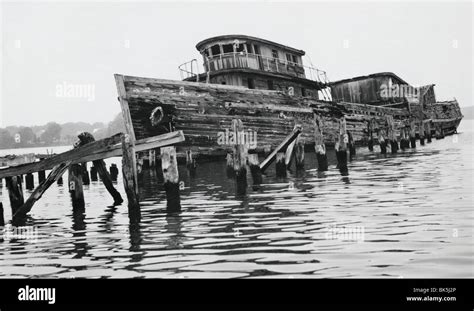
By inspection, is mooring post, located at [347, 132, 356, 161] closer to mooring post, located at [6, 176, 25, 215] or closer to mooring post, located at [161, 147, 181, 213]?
mooring post, located at [161, 147, 181, 213]

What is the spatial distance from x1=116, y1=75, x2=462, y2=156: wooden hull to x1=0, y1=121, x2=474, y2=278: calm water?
183 inches

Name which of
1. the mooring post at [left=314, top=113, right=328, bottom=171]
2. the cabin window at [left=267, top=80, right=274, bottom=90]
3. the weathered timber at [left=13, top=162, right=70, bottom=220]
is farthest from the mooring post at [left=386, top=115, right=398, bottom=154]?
the weathered timber at [left=13, top=162, right=70, bottom=220]

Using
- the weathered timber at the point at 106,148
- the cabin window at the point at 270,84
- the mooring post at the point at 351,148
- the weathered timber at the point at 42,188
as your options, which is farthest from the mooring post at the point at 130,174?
the cabin window at the point at 270,84

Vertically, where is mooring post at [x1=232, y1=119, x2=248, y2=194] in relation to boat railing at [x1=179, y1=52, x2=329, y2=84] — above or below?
below

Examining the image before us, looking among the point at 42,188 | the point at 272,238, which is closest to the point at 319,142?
the point at 42,188

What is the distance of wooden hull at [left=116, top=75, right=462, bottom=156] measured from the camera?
48.9 ft

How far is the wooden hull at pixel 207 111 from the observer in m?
14.9

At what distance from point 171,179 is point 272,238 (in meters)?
4.33

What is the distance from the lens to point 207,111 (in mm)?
16188

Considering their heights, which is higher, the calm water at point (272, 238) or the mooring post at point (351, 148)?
the mooring post at point (351, 148)

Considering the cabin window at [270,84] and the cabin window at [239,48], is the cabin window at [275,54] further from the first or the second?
the cabin window at [239,48]

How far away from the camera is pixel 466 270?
4480 millimetres

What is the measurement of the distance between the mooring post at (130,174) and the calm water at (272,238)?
35 cm
